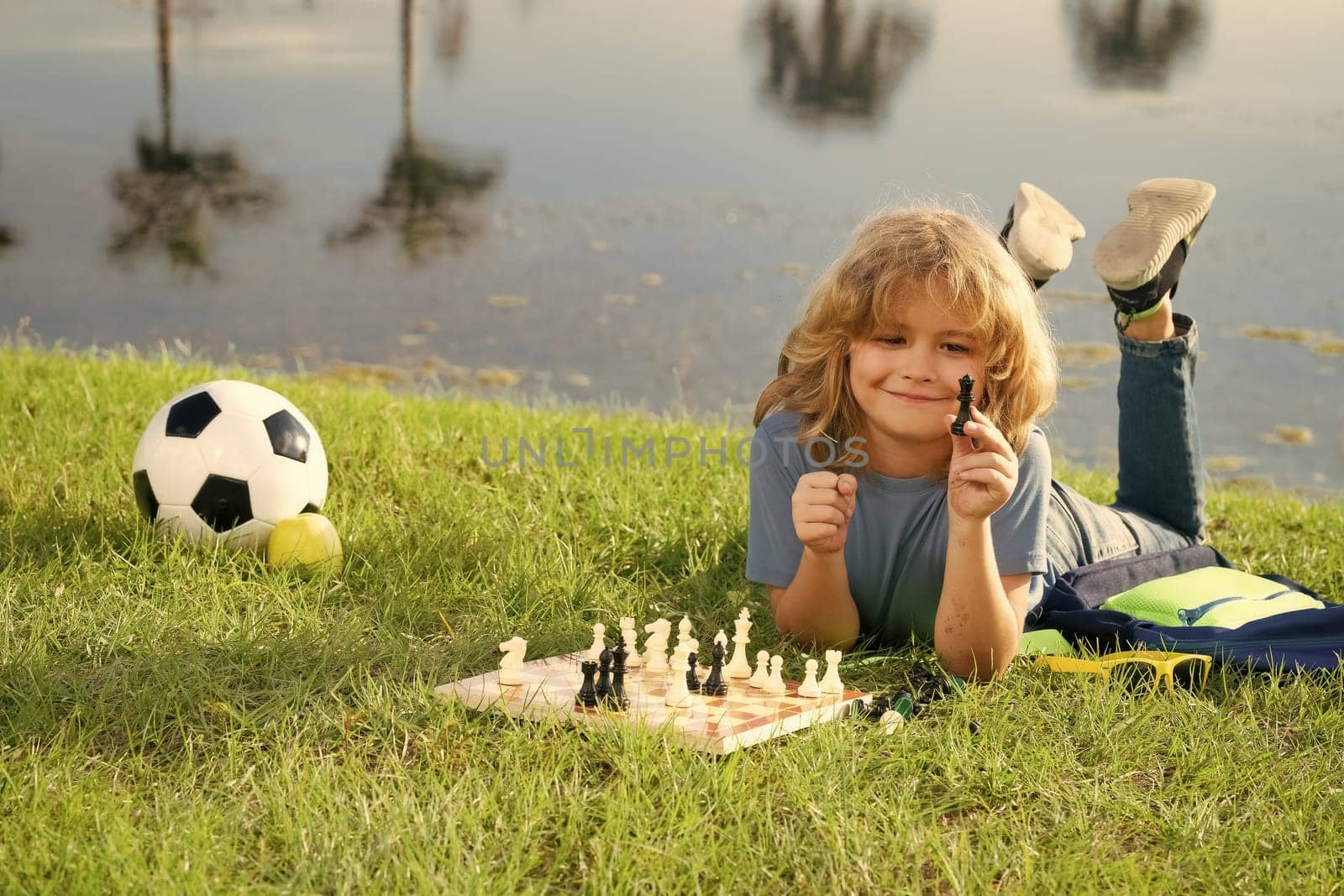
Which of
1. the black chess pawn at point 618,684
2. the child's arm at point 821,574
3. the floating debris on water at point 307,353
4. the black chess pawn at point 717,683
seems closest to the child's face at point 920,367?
the child's arm at point 821,574

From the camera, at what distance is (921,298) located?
255cm

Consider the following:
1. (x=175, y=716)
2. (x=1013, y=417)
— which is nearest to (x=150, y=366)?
(x=175, y=716)

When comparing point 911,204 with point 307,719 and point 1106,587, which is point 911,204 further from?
point 307,719

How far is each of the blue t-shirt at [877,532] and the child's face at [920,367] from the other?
22 cm

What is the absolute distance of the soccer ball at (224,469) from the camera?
316 centimetres

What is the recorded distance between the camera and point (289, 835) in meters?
1.90

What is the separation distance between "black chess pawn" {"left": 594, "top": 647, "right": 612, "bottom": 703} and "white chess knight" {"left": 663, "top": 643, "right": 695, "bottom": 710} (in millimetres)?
111

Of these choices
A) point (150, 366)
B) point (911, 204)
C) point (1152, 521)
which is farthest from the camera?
point (150, 366)

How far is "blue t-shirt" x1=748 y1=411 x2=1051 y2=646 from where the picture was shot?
277cm

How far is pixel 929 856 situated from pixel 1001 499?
2.33 ft

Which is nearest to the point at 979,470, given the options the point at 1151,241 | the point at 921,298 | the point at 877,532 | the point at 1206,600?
the point at 921,298

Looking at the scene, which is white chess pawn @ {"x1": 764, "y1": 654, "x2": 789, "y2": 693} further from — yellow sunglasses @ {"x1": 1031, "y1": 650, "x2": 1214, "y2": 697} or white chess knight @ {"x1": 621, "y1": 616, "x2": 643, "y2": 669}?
yellow sunglasses @ {"x1": 1031, "y1": 650, "x2": 1214, "y2": 697}

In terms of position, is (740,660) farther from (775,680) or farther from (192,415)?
(192,415)

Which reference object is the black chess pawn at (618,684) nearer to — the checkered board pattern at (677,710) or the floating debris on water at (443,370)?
the checkered board pattern at (677,710)
